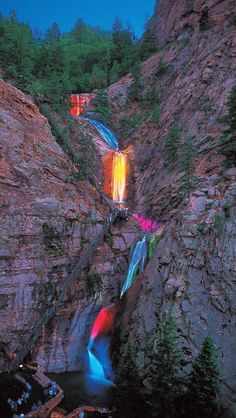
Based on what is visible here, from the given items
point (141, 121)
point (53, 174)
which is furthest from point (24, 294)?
point (141, 121)

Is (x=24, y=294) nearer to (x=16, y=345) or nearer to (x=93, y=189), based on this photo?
(x=16, y=345)

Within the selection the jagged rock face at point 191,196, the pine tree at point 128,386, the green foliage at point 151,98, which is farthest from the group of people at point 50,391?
the green foliage at point 151,98

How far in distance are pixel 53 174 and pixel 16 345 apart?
13.2 metres

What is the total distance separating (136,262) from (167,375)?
11.7 metres

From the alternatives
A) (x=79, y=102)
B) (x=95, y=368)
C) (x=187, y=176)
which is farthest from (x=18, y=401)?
(x=79, y=102)

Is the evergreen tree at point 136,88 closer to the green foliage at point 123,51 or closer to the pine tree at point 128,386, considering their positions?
the green foliage at point 123,51

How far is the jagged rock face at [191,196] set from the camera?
937 inches

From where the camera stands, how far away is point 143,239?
1286 inches

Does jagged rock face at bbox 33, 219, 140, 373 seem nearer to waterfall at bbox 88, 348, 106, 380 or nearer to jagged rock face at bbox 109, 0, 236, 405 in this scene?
waterfall at bbox 88, 348, 106, 380

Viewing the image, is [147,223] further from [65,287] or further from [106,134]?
[106,134]

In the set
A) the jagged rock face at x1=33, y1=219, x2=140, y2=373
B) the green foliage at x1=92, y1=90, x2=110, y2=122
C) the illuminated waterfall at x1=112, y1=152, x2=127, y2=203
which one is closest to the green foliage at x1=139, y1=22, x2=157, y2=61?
the green foliage at x1=92, y1=90, x2=110, y2=122

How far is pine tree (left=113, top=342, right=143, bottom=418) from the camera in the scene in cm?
2248

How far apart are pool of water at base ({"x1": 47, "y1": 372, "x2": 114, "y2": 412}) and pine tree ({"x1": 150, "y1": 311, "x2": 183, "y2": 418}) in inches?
127

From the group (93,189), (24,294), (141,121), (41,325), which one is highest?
(141,121)
